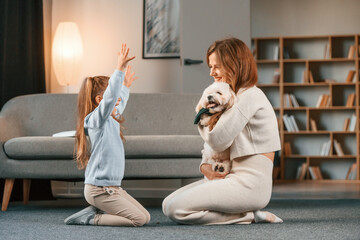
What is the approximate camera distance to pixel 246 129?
7.39 ft

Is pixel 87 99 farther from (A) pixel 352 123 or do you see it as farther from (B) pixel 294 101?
(A) pixel 352 123

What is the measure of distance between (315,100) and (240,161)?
5.44 metres

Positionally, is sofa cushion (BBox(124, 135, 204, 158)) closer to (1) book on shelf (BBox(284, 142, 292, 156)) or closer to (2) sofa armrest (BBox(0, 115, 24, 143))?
(2) sofa armrest (BBox(0, 115, 24, 143))

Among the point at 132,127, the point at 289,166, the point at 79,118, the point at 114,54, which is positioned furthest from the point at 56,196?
the point at 289,166

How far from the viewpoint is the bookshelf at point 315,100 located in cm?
723

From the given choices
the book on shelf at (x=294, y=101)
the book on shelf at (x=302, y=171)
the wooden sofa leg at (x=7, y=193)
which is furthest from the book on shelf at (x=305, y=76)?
the wooden sofa leg at (x=7, y=193)

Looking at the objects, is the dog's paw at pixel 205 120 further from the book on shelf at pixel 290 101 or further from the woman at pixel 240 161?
the book on shelf at pixel 290 101

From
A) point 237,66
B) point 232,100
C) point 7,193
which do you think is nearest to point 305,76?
point 7,193

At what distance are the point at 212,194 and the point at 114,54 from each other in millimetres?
2691

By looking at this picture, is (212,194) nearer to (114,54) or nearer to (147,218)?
(147,218)

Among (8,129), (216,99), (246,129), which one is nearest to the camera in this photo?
(216,99)

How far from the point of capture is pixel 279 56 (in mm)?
7410

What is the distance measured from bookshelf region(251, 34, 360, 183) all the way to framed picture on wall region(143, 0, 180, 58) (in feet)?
9.73

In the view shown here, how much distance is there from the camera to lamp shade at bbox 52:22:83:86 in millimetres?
4371
